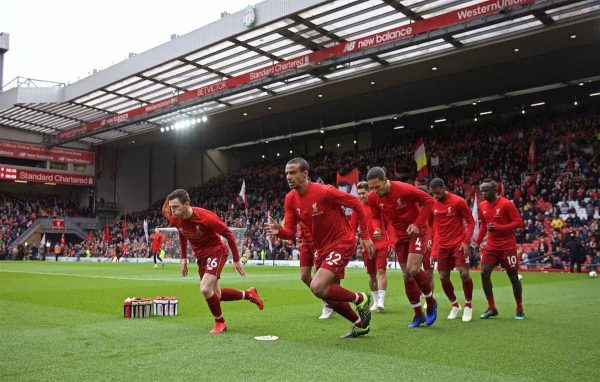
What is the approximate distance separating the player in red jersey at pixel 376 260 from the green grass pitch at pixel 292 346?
391mm

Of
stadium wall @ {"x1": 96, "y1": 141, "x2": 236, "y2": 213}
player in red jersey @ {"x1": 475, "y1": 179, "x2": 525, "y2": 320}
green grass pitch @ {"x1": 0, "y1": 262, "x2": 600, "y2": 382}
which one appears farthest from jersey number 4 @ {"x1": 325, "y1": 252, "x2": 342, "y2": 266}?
stadium wall @ {"x1": 96, "y1": 141, "x2": 236, "y2": 213}

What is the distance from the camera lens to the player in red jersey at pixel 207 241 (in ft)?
26.1

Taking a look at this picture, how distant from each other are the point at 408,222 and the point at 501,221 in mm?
2262

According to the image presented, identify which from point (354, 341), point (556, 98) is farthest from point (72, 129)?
point (354, 341)

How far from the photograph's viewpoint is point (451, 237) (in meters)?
9.55

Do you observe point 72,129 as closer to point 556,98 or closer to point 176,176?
point 176,176

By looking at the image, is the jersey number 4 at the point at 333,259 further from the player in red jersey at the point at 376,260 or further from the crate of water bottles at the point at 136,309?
the crate of water bottles at the point at 136,309

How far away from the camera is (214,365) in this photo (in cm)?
566

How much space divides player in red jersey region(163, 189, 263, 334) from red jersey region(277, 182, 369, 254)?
1.23m

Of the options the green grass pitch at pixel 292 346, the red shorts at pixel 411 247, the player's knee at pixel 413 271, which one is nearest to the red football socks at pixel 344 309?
the green grass pitch at pixel 292 346

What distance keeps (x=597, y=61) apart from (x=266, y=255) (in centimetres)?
2323

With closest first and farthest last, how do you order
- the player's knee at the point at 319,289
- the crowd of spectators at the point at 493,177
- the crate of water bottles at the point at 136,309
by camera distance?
the player's knee at the point at 319,289 → the crate of water bottles at the point at 136,309 → the crowd of spectators at the point at 493,177

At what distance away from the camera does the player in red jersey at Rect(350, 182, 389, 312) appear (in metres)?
10.5

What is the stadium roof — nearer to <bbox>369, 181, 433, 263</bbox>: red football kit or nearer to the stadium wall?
<bbox>369, 181, 433, 263</bbox>: red football kit
